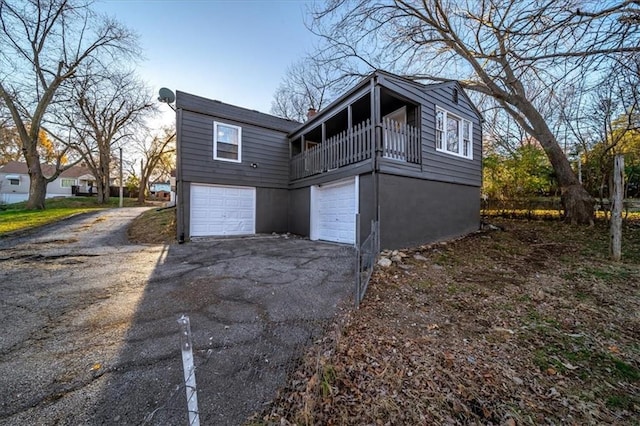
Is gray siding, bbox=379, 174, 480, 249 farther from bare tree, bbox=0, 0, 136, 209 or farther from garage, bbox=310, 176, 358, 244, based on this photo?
bare tree, bbox=0, 0, 136, 209

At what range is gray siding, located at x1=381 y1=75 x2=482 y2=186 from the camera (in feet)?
22.7

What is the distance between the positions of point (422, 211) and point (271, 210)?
18.3ft

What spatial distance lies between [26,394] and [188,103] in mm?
8323

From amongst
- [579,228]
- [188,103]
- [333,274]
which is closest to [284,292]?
[333,274]

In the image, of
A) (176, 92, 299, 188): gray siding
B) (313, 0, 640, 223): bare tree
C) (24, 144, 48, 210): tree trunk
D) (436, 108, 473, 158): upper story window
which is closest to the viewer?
(313, 0, 640, 223): bare tree

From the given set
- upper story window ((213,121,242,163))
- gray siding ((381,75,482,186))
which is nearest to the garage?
gray siding ((381,75,482,186))

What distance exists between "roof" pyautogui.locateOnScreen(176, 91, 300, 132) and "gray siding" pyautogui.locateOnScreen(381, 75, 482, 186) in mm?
5109

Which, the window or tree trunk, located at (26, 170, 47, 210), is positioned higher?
the window

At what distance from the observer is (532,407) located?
194cm

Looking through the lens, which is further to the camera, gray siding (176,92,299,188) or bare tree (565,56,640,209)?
gray siding (176,92,299,188)

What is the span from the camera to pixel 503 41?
4449 millimetres

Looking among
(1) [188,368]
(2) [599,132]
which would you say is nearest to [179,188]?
(1) [188,368]

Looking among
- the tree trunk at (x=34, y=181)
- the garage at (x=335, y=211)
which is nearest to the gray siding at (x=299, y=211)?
the garage at (x=335, y=211)

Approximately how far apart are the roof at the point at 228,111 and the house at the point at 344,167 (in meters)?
0.04
